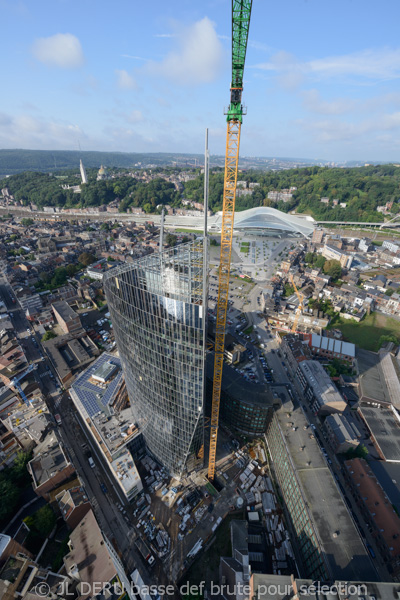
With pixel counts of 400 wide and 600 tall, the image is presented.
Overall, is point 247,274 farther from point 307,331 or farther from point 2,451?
point 2,451

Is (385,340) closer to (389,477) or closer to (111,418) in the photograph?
(389,477)

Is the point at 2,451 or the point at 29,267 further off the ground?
the point at 29,267

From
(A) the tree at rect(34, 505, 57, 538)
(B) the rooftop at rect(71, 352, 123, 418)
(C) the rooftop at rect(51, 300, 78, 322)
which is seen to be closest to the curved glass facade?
(B) the rooftop at rect(71, 352, 123, 418)

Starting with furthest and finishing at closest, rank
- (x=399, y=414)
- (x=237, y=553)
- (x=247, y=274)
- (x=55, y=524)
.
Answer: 1. (x=247, y=274)
2. (x=399, y=414)
3. (x=55, y=524)
4. (x=237, y=553)

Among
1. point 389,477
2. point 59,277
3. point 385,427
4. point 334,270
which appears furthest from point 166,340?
point 334,270

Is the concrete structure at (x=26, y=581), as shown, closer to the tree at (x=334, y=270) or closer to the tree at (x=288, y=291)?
the tree at (x=288, y=291)

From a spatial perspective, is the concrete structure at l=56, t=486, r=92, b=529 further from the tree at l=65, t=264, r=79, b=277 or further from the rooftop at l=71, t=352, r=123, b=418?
the tree at l=65, t=264, r=79, b=277

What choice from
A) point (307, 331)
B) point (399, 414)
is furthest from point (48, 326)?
point (399, 414)
